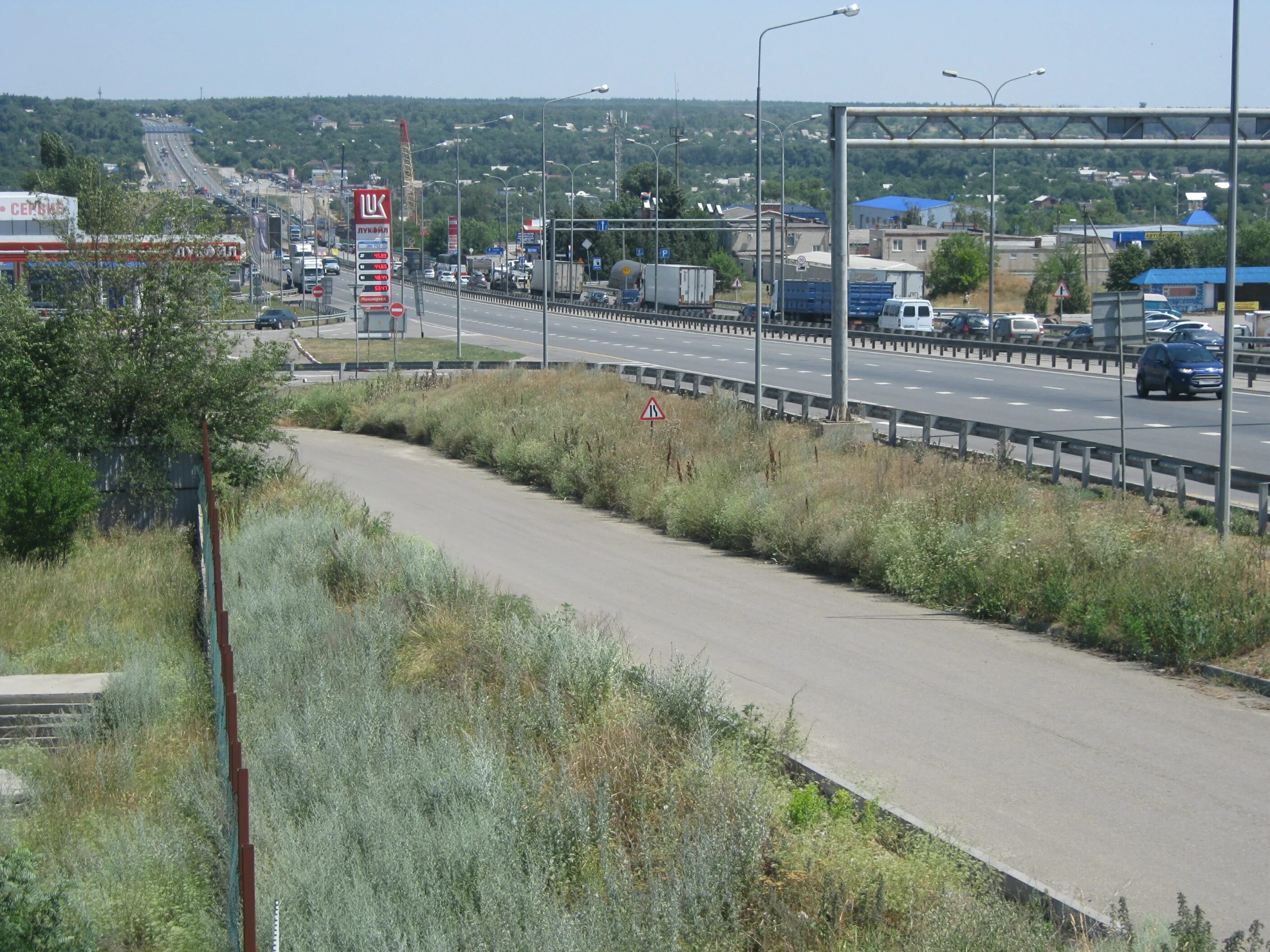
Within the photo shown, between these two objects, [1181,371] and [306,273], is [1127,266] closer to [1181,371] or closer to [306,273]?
[1181,371]

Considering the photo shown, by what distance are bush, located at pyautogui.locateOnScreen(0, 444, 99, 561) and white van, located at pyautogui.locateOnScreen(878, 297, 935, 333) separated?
164 feet

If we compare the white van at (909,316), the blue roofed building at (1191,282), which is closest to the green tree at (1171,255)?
the blue roofed building at (1191,282)

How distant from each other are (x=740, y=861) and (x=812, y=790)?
1223 mm

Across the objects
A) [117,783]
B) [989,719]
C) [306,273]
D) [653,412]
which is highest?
[306,273]

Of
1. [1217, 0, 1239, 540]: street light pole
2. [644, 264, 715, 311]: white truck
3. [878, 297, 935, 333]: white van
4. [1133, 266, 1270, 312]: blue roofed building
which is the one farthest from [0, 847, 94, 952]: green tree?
[644, 264, 715, 311]: white truck

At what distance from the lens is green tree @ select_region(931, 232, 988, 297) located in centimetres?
10075

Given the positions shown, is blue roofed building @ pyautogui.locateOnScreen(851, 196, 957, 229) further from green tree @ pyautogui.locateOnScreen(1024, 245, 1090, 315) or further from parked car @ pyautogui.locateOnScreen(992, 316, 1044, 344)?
parked car @ pyautogui.locateOnScreen(992, 316, 1044, 344)

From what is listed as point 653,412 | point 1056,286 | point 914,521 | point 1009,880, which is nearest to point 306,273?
point 1056,286

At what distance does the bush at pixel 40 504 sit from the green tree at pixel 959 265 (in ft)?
288

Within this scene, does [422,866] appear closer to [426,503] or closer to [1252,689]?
[1252,689]

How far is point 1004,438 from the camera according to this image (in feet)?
70.5

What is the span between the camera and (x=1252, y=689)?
1184 centimetres

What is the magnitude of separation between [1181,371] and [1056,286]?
51085 millimetres

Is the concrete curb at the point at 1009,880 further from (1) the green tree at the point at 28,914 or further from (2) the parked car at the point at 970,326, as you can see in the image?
(2) the parked car at the point at 970,326
